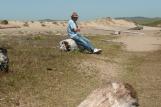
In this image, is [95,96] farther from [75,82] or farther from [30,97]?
[75,82]

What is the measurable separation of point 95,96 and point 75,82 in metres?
6.20

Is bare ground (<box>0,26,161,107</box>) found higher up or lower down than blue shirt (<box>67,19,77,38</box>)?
lower down

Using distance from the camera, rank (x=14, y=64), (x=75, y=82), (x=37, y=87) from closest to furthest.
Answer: (x=37, y=87)
(x=75, y=82)
(x=14, y=64)

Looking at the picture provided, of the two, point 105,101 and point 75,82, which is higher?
point 105,101


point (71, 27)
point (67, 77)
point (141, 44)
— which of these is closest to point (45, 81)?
point (67, 77)

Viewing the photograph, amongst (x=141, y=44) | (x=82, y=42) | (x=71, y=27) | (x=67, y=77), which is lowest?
(x=141, y=44)

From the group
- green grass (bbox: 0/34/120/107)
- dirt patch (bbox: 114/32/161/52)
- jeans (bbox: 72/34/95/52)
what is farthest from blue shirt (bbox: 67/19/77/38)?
dirt patch (bbox: 114/32/161/52)

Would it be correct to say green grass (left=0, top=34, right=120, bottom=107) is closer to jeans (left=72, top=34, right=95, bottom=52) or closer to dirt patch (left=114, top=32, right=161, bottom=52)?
jeans (left=72, top=34, right=95, bottom=52)

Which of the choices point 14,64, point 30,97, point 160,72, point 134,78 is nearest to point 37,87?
point 30,97

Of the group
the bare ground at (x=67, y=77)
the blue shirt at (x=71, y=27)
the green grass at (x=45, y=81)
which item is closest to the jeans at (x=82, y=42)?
the blue shirt at (x=71, y=27)

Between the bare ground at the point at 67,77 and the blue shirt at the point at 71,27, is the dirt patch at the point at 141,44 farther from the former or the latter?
the blue shirt at the point at 71,27

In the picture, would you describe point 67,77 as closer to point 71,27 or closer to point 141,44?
point 71,27

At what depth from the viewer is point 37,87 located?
1479cm

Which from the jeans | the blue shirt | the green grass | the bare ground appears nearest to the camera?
the green grass
